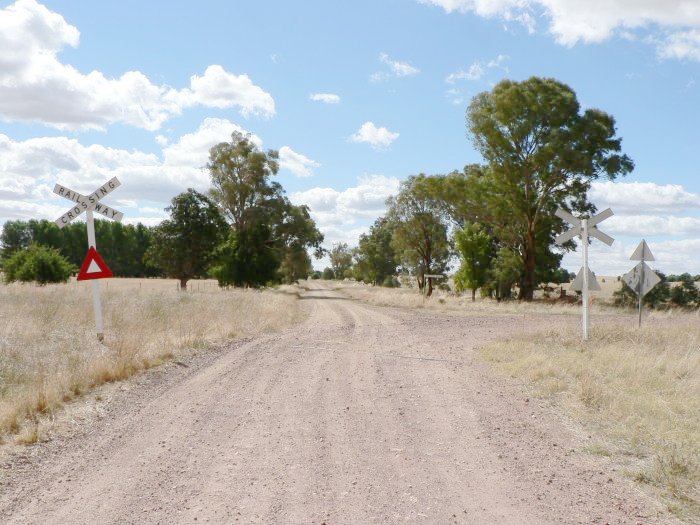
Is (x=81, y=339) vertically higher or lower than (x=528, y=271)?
lower

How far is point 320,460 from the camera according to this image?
213 inches

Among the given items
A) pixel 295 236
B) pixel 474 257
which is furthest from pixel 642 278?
Result: pixel 295 236

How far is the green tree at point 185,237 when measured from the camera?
43.2 m

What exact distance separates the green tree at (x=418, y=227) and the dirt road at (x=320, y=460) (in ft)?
144

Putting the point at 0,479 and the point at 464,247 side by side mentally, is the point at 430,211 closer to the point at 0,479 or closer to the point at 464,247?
the point at 464,247

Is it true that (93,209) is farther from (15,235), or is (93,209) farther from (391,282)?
(15,235)

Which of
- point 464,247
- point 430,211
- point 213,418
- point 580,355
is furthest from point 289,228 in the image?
point 213,418

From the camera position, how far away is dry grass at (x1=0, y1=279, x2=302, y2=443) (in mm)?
7598

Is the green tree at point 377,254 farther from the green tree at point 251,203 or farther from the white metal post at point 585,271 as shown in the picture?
the white metal post at point 585,271

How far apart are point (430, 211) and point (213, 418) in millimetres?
48417

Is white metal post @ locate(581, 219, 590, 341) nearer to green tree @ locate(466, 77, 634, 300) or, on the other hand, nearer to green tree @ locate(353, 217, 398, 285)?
green tree @ locate(466, 77, 634, 300)

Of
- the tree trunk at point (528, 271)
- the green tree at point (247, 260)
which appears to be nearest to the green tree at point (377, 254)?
the green tree at point (247, 260)

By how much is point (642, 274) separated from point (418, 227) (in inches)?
1559

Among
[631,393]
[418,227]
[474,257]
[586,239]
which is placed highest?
[418,227]
